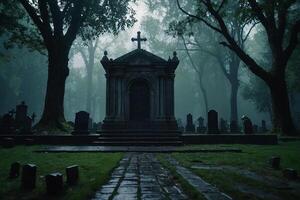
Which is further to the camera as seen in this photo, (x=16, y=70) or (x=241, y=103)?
(x=241, y=103)

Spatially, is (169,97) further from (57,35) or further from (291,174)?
(291,174)

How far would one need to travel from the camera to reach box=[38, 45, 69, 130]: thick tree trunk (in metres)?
19.1

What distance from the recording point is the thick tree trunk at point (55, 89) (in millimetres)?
19094

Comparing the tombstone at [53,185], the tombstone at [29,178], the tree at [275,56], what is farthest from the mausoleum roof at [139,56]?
the tombstone at [53,185]

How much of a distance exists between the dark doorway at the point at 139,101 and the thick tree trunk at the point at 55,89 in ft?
15.5

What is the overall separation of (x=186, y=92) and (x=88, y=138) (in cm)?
5539

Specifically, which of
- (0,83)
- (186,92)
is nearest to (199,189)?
(0,83)

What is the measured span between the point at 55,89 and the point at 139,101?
5.70 m

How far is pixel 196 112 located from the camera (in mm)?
80938

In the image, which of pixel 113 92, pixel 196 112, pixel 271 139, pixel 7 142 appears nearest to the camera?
pixel 7 142

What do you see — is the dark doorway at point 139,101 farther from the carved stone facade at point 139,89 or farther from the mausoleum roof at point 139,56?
the mausoleum roof at point 139,56

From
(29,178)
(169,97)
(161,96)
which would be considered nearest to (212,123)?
(169,97)

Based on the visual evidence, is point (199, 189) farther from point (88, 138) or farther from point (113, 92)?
point (113, 92)

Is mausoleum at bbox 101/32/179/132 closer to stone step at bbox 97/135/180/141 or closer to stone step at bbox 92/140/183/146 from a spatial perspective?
stone step at bbox 97/135/180/141
